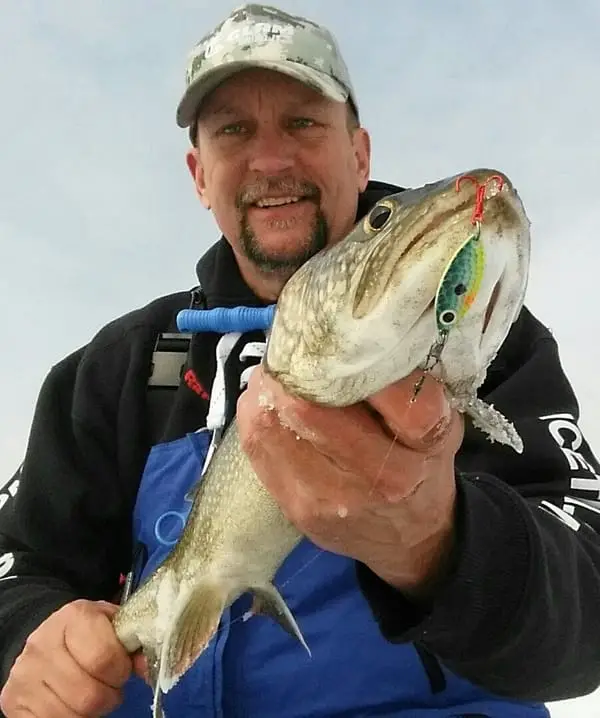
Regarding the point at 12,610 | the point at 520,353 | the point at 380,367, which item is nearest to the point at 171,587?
the point at 12,610

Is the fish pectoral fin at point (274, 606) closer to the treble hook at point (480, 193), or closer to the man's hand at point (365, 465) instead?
the man's hand at point (365, 465)

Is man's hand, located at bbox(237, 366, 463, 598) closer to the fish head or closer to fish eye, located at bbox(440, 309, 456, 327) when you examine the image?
the fish head

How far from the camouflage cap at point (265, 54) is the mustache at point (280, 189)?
321 mm

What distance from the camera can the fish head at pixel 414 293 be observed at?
43.0 inches

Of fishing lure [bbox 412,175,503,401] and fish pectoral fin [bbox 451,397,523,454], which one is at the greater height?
fishing lure [bbox 412,175,503,401]

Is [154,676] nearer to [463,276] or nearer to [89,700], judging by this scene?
[89,700]

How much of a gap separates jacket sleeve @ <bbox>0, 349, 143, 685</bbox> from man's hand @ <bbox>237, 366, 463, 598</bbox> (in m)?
1.50

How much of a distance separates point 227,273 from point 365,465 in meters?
1.82

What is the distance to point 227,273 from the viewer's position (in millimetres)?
3037

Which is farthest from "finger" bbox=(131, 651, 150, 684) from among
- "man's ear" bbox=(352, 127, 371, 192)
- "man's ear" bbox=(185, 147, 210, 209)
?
"man's ear" bbox=(352, 127, 371, 192)

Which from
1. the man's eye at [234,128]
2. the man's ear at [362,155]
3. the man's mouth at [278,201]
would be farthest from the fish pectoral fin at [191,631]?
the man's ear at [362,155]

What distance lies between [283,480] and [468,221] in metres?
0.59

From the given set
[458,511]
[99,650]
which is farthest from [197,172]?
[458,511]

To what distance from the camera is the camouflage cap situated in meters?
2.79
